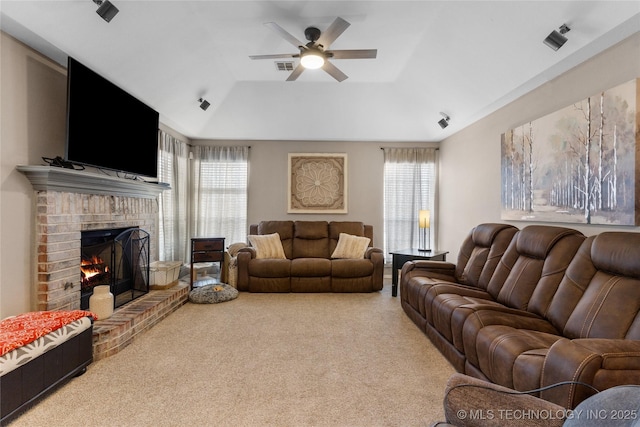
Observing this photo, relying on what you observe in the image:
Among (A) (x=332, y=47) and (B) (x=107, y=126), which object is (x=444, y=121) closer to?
(A) (x=332, y=47)

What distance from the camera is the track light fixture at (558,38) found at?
232 cm

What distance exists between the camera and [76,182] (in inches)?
104

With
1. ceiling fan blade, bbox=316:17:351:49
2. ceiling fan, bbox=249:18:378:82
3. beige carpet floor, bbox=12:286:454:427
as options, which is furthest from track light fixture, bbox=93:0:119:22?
beige carpet floor, bbox=12:286:454:427

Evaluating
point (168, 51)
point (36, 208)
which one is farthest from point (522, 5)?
point (36, 208)

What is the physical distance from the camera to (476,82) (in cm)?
348

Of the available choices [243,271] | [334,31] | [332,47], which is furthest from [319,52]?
[243,271]

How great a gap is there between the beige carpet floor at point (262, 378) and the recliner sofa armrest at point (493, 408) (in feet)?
2.40

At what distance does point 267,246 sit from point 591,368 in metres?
4.00

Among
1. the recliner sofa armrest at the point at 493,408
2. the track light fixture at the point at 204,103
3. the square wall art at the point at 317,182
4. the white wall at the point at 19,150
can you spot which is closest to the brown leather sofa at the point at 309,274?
the square wall art at the point at 317,182

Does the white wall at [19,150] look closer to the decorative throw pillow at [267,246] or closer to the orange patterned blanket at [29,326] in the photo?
the orange patterned blanket at [29,326]

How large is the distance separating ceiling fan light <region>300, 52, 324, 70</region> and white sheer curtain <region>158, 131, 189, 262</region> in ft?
8.62

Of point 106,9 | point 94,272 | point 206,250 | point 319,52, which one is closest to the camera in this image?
point 106,9

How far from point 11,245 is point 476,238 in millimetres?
4087

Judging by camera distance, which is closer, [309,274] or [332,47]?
[332,47]
